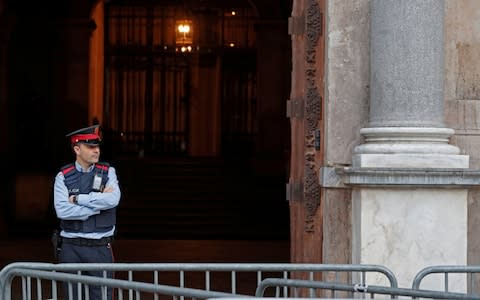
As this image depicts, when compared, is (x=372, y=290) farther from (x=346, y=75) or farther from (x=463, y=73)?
(x=463, y=73)

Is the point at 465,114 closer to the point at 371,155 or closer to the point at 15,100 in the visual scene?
the point at 371,155

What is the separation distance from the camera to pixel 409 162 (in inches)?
402

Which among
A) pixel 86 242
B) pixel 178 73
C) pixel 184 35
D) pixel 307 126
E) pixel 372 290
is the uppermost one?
pixel 184 35

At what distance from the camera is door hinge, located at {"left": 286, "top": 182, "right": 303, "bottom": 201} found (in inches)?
454

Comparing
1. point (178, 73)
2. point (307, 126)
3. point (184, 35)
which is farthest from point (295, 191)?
point (178, 73)

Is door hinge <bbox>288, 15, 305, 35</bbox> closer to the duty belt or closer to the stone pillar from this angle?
the stone pillar

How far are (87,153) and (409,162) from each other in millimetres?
2583

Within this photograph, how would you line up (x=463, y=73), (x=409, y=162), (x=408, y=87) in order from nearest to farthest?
(x=409, y=162) → (x=408, y=87) → (x=463, y=73)

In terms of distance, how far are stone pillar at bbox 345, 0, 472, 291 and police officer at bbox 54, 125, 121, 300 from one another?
2017mm

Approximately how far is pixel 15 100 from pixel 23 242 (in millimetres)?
4975

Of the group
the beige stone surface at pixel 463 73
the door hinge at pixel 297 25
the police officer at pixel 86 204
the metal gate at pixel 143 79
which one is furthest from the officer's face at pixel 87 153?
the metal gate at pixel 143 79

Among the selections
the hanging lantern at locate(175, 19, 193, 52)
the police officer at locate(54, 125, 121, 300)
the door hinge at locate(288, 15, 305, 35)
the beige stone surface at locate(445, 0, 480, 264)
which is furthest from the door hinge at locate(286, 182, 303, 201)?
the hanging lantern at locate(175, 19, 193, 52)

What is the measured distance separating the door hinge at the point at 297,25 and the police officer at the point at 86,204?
103 inches

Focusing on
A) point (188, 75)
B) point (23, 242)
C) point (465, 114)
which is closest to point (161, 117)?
point (188, 75)
